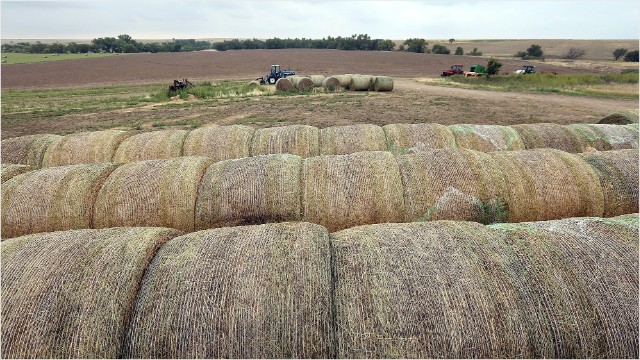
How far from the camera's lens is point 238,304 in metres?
3.37

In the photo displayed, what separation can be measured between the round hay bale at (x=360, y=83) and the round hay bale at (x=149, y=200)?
26029 mm

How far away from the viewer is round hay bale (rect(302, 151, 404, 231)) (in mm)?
6137

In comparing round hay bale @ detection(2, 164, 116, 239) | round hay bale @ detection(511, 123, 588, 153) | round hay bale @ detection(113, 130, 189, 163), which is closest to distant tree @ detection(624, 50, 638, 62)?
round hay bale @ detection(511, 123, 588, 153)

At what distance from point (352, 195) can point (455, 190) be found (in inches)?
73.0

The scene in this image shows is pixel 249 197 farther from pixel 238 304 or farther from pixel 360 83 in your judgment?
pixel 360 83

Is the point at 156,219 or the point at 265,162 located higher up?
the point at 265,162

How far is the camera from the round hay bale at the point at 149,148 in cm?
970

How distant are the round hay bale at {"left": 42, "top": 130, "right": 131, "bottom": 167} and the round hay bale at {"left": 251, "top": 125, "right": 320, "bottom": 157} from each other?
409cm

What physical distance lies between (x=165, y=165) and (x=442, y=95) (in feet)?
82.9

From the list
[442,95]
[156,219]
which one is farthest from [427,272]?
[442,95]

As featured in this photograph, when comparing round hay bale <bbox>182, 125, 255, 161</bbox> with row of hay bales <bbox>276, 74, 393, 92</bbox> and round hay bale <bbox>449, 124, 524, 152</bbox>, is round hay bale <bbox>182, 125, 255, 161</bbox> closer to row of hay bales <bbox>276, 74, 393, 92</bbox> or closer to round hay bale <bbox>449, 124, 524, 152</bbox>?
round hay bale <bbox>449, 124, 524, 152</bbox>

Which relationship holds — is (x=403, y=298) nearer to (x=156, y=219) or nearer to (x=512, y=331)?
(x=512, y=331)

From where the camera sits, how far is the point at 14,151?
32.4 feet

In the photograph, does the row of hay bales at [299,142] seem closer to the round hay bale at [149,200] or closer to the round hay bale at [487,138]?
the round hay bale at [487,138]
